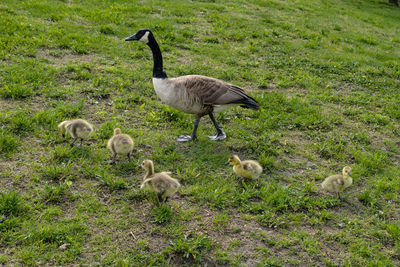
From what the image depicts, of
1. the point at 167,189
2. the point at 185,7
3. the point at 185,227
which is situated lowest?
the point at 185,227

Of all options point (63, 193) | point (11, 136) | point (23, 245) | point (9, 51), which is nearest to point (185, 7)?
point (9, 51)

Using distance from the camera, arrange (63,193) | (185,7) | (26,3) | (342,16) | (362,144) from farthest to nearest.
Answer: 1. (342,16)
2. (185,7)
3. (26,3)
4. (362,144)
5. (63,193)

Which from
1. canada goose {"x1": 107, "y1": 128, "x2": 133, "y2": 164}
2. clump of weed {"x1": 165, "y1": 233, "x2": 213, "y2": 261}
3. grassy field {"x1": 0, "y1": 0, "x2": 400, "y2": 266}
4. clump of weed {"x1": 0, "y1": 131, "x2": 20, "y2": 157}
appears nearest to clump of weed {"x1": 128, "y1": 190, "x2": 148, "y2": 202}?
grassy field {"x1": 0, "y1": 0, "x2": 400, "y2": 266}

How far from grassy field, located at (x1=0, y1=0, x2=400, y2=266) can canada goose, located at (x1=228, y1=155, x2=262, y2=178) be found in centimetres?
20

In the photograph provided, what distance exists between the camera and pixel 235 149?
24.1 feet

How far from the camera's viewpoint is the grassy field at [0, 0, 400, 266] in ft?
16.1

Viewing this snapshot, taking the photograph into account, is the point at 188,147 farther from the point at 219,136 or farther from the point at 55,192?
the point at 55,192

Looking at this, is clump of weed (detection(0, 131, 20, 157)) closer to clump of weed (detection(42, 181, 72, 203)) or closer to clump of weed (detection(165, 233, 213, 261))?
clump of weed (detection(42, 181, 72, 203))

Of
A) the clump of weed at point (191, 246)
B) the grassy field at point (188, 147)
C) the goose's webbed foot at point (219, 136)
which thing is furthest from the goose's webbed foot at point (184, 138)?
the clump of weed at point (191, 246)

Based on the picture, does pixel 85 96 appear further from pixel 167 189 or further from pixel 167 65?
pixel 167 189

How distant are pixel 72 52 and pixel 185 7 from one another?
673 cm

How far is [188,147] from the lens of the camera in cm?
716

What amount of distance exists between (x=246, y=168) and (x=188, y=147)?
1472mm

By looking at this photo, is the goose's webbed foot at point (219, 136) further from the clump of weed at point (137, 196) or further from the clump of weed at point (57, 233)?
the clump of weed at point (57, 233)
